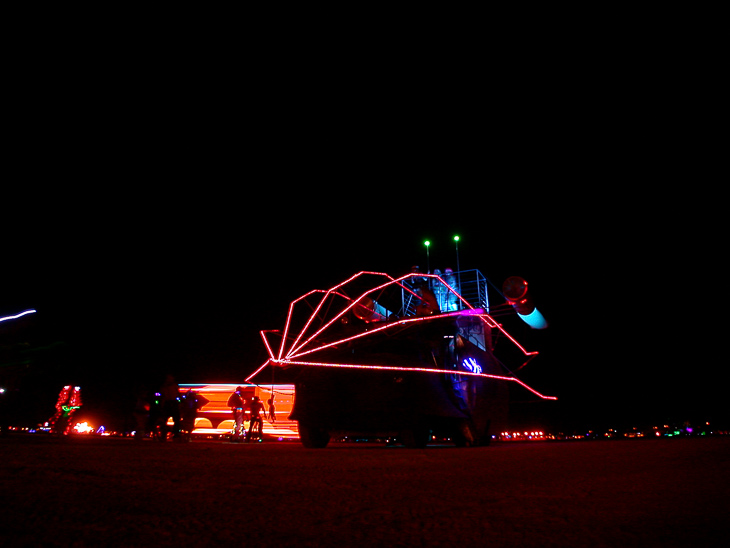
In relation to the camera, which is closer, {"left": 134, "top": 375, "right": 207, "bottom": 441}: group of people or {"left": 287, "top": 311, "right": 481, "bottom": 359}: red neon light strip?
{"left": 287, "top": 311, "right": 481, "bottom": 359}: red neon light strip

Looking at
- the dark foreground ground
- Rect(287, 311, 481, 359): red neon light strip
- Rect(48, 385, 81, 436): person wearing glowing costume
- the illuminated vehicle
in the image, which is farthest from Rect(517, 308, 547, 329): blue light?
Rect(48, 385, 81, 436): person wearing glowing costume

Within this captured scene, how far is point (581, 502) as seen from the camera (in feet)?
10.9

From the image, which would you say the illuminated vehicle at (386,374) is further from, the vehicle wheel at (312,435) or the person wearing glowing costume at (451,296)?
the person wearing glowing costume at (451,296)

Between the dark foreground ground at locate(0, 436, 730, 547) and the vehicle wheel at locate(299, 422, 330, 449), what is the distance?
557cm

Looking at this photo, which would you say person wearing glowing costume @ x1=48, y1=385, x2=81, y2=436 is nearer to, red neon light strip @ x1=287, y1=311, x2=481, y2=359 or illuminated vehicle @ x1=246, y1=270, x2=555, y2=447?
illuminated vehicle @ x1=246, y1=270, x2=555, y2=447

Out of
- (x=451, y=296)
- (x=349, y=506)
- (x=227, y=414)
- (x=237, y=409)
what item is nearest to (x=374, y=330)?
(x=451, y=296)

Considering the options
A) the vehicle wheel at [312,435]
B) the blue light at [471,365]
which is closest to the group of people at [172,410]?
the vehicle wheel at [312,435]

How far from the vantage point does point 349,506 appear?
3104 millimetres

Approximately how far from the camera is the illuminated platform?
20516mm

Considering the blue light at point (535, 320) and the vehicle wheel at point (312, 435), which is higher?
the blue light at point (535, 320)

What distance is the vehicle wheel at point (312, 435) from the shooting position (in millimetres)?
10539

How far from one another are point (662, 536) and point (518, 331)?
1366 cm

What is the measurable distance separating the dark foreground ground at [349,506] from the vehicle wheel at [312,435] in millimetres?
5566

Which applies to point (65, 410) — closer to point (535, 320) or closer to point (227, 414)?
point (227, 414)
